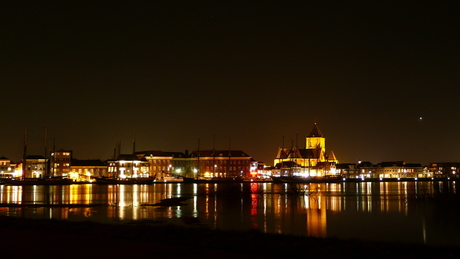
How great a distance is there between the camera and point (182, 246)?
1439cm

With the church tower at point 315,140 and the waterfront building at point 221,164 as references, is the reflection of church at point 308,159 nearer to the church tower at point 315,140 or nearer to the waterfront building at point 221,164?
the church tower at point 315,140

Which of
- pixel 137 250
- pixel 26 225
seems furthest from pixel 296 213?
pixel 137 250

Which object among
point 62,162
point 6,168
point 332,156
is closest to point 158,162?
point 62,162

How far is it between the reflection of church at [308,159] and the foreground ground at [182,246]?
148913 mm

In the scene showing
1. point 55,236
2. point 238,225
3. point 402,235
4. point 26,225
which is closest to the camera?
point 55,236

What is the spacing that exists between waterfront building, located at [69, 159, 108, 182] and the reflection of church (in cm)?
5826

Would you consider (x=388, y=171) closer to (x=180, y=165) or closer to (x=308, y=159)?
(x=308, y=159)

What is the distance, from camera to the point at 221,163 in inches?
6225

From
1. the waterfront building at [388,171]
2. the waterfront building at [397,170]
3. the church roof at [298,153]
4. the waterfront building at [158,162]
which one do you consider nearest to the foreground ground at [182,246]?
the waterfront building at [158,162]

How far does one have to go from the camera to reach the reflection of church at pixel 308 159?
17012 cm

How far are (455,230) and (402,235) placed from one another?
326 cm

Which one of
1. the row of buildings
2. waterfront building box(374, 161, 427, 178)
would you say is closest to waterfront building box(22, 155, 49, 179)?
the row of buildings

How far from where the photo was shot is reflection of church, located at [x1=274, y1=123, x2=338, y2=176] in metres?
170

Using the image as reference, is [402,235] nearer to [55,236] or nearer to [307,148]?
[55,236]
